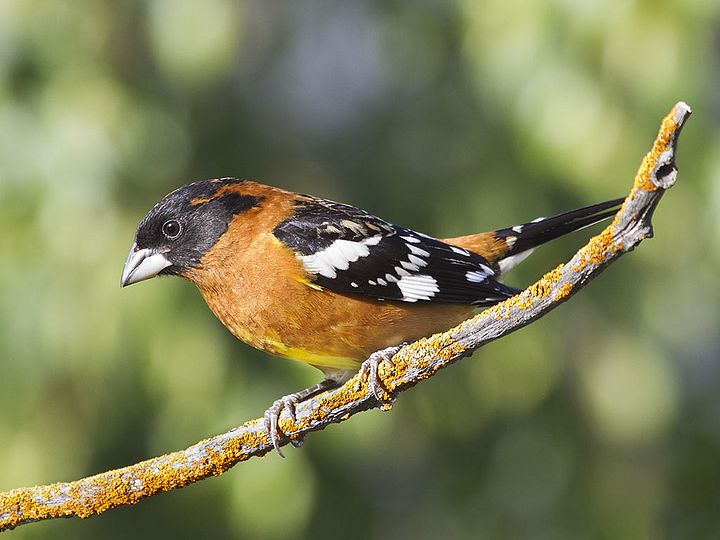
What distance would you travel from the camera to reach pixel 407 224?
660 cm

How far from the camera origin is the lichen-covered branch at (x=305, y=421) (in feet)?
8.42

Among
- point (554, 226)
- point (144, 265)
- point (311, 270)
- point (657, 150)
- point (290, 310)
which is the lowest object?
point (144, 265)

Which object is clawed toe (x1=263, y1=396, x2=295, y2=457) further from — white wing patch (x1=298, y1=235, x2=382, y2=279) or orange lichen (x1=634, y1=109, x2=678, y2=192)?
orange lichen (x1=634, y1=109, x2=678, y2=192)

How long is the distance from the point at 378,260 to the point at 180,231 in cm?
80

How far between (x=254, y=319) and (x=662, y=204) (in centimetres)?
323

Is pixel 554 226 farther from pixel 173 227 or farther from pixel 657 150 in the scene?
pixel 657 150

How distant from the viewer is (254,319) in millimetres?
3689

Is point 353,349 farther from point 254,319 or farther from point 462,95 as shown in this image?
point 462,95

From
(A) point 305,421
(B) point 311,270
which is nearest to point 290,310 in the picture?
(B) point 311,270

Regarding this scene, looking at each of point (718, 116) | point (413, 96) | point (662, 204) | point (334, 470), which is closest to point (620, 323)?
point (662, 204)

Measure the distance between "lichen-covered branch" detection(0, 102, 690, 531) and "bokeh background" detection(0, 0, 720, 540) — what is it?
2255 mm

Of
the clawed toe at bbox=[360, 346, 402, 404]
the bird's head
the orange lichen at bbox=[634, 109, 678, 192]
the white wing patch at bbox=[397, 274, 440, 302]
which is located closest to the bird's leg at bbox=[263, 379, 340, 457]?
the clawed toe at bbox=[360, 346, 402, 404]

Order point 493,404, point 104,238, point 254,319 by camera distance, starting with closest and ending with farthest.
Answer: point 254,319 → point 104,238 → point 493,404

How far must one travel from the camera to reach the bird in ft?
12.2
